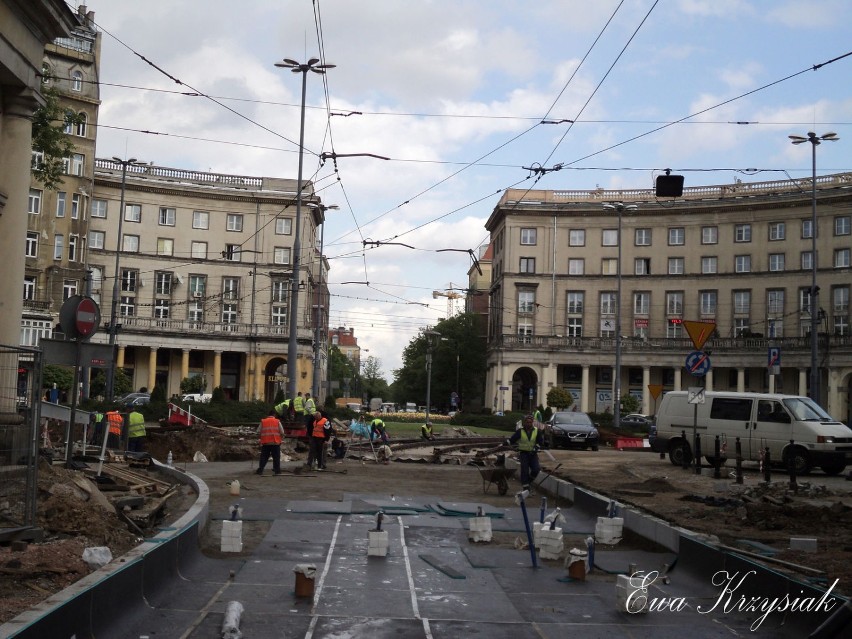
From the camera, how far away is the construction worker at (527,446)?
65.2ft

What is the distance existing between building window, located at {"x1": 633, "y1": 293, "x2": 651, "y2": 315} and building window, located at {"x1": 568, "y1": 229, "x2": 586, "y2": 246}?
6.32 metres

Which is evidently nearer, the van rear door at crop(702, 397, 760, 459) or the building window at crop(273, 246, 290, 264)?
the van rear door at crop(702, 397, 760, 459)

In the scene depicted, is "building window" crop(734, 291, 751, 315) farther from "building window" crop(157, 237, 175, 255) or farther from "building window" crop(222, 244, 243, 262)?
"building window" crop(157, 237, 175, 255)

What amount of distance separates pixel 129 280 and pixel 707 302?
152ft

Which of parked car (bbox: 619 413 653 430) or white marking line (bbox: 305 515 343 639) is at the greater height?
parked car (bbox: 619 413 653 430)

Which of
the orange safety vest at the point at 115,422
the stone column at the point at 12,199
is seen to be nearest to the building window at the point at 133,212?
the orange safety vest at the point at 115,422

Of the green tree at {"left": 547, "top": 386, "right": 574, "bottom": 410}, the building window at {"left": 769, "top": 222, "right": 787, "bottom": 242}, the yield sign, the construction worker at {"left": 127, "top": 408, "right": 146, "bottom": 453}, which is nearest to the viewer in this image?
the yield sign

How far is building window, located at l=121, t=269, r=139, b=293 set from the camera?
3041 inches

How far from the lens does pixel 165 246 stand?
7919 centimetres

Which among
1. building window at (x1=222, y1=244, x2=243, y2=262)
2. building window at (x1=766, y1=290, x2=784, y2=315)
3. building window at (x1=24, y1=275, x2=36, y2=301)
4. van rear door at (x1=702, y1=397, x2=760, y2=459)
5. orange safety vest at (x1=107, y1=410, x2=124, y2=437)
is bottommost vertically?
orange safety vest at (x1=107, y1=410, x2=124, y2=437)

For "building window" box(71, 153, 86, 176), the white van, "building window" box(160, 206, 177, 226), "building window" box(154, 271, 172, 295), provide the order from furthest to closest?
"building window" box(160, 206, 177, 226)
"building window" box(154, 271, 172, 295)
"building window" box(71, 153, 86, 176)
the white van

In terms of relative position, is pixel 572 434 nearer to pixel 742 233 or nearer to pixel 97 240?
pixel 742 233

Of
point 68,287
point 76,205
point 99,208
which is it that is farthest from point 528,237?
point 68,287

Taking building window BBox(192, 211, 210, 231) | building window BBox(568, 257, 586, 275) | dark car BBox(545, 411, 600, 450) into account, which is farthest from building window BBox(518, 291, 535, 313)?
dark car BBox(545, 411, 600, 450)
